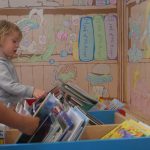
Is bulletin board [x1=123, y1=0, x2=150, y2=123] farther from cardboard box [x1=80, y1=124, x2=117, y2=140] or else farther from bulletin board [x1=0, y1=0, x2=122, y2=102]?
cardboard box [x1=80, y1=124, x2=117, y2=140]

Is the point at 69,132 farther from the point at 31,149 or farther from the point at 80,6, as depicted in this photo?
the point at 80,6

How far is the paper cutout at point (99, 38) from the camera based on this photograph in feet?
9.09

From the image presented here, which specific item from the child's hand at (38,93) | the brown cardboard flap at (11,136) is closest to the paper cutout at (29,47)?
the child's hand at (38,93)

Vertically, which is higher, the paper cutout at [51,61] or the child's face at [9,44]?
the child's face at [9,44]

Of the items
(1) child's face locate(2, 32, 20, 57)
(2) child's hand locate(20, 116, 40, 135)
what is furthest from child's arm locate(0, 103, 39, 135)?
(1) child's face locate(2, 32, 20, 57)

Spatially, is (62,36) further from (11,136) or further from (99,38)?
(11,136)

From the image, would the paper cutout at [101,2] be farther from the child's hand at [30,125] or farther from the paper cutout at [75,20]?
the child's hand at [30,125]

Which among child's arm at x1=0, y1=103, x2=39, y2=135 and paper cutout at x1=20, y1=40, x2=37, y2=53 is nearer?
child's arm at x1=0, y1=103, x2=39, y2=135

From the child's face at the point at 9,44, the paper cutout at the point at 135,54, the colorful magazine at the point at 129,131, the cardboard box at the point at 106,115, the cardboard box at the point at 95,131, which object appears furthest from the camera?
the paper cutout at the point at 135,54


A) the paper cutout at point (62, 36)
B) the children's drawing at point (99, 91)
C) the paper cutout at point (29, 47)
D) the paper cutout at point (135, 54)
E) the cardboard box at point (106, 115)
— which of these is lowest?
the children's drawing at point (99, 91)

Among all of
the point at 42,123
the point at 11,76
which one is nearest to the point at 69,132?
the point at 42,123

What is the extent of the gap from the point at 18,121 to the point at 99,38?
6.54ft

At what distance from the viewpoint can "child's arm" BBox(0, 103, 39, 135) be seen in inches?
32.7

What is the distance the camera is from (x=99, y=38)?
2781 millimetres
